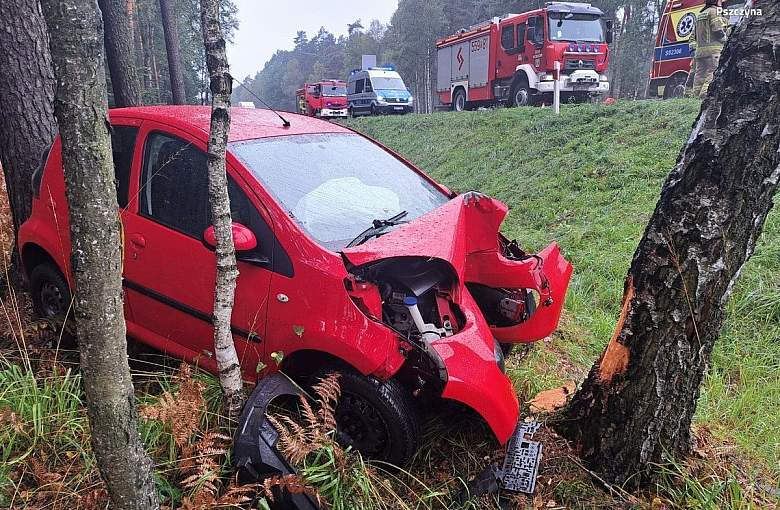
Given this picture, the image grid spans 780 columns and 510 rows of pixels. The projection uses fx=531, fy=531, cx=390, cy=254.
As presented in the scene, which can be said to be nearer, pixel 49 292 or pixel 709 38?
pixel 49 292

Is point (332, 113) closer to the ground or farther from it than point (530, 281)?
farther from it

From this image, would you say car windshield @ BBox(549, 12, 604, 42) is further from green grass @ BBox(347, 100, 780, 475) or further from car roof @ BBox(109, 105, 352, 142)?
car roof @ BBox(109, 105, 352, 142)

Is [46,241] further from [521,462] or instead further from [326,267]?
[521,462]

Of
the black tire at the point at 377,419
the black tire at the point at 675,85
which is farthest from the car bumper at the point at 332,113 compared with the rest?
the black tire at the point at 377,419

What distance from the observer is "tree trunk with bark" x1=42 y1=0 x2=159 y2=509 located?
1422mm

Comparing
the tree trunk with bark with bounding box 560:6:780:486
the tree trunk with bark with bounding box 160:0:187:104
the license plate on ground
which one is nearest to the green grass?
the license plate on ground

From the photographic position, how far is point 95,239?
1528mm

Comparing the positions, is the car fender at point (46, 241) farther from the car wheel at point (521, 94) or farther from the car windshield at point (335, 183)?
the car wheel at point (521, 94)

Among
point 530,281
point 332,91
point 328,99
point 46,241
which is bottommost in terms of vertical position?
point 530,281

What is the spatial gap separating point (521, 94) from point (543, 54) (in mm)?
1625

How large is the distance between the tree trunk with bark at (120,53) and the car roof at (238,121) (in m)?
5.88

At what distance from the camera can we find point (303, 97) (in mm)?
30875

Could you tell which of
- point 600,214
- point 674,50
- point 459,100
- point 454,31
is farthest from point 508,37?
point 454,31

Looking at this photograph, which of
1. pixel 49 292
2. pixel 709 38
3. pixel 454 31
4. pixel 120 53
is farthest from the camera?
pixel 454 31
